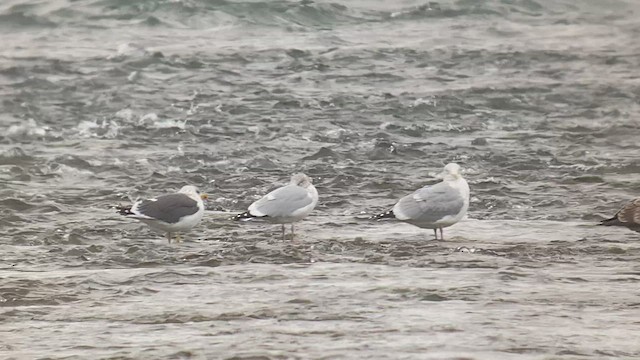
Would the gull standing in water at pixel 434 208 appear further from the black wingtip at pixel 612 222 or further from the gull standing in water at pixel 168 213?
the gull standing in water at pixel 168 213

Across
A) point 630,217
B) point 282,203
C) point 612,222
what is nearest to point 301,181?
point 282,203

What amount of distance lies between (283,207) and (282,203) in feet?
0.12

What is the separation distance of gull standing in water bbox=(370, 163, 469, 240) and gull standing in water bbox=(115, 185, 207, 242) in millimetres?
1245

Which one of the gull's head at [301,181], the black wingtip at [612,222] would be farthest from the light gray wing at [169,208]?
the black wingtip at [612,222]

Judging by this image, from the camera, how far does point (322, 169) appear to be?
36.3 feet

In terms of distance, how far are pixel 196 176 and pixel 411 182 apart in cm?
190

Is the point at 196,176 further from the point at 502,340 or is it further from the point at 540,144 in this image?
the point at 502,340

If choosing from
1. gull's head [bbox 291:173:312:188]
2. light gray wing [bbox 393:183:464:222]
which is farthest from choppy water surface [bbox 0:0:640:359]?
gull's head [bbox 291:173:312:188]

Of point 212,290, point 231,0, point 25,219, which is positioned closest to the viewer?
point 212,290

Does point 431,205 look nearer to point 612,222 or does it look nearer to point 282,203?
point 282,203

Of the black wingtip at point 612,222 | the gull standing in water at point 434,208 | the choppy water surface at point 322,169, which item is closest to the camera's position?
the choppy water surface at point 322,169

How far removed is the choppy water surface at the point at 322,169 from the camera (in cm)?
572

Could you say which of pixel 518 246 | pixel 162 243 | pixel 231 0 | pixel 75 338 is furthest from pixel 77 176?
pixel 231 0

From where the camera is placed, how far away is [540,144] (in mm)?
12219
